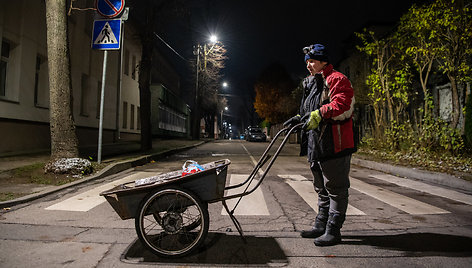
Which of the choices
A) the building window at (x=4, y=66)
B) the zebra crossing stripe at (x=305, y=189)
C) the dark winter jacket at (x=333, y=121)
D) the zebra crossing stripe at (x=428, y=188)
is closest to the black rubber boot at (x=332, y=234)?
the dark winter jacket at (x=333, y=121)

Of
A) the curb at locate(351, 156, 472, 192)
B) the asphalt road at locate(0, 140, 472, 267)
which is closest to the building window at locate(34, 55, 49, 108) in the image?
the asphalt road at locate(0, 140, 472, 267)

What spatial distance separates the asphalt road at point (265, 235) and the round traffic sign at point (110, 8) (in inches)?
190

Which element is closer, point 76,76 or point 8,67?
point 8,67

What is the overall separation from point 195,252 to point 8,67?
10.5 m

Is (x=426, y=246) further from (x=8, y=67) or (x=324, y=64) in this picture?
(x=8, y=67)

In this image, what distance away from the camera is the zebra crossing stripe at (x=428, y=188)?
551 cm

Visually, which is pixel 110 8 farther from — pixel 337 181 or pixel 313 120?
pixel 337 181

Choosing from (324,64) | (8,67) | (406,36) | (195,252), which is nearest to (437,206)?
(324,64)

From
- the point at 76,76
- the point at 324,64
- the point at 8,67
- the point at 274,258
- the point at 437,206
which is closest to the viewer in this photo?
the point at 274,258

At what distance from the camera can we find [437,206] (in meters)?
4.86

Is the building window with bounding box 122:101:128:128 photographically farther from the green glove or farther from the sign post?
the green glove

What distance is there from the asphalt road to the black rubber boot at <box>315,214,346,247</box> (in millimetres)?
63

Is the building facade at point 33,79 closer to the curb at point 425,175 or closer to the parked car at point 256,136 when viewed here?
the curb at point 425,175

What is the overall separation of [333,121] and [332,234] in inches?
46.1
